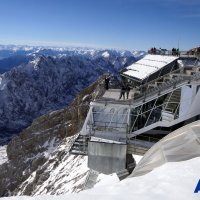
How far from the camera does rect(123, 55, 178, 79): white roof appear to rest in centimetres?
4211

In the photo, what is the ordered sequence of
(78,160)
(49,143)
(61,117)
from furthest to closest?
(61,117)
(49,143)
(78,160)

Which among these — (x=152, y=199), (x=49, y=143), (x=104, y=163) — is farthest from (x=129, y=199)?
(x=49, y=143)

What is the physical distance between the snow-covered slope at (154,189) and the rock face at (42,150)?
50344mm

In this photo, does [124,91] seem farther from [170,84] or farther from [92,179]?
[92,179]

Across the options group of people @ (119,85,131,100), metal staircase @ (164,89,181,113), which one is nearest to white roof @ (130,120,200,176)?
metal staircase @ (164,89,181,113)

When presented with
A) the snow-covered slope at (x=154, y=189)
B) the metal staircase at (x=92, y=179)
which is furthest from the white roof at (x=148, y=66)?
the snow-covered slope at (x=154, y=189)

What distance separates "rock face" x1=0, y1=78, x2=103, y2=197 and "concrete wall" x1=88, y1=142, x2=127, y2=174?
3444 cm

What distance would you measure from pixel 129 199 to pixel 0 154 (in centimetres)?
14921

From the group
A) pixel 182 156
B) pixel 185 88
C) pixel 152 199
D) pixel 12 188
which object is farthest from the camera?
pixel 12 188

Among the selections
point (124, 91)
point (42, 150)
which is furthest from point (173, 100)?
point (42, 150)

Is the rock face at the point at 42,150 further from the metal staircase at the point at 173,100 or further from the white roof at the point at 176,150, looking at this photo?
the white roof at the point at 176,150

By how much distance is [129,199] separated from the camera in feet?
41.1

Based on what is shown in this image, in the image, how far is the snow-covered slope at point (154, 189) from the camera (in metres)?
12.6

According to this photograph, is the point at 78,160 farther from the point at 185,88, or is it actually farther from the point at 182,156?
the point at 182,156
